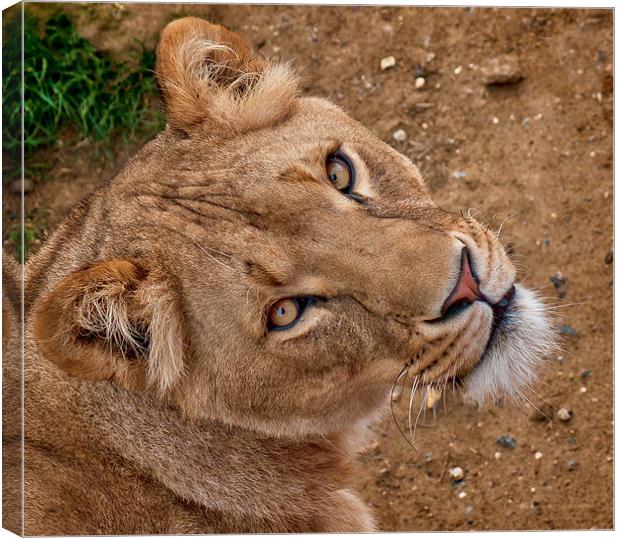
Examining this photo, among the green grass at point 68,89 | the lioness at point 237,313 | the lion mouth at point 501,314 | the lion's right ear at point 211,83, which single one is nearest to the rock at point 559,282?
the lioness at point 237,313

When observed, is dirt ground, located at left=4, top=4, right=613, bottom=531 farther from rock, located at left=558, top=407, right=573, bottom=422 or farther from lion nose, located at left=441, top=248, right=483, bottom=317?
lion nose, located at left=441, top=248, right=483, bottom=317

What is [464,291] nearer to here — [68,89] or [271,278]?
[271,278]

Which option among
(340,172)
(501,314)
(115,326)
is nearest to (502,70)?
(340,172)

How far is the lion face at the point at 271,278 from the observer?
2.63 metres

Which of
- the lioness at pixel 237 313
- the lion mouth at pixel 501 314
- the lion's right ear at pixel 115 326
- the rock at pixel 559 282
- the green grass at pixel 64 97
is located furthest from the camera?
the rock at pixel 559 282

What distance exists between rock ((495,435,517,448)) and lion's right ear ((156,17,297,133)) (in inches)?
69.5

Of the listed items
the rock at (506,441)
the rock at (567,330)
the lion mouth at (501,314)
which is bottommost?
the rock at (506,441)

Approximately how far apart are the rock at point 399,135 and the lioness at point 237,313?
88cm

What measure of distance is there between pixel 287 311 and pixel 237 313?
0.16 meters

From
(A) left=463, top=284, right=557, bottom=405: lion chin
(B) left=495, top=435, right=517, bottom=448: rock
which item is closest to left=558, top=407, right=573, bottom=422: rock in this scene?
(B) left=495, top=435, right=517, bottom=448: rock

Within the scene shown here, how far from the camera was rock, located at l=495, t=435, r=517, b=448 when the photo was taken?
3.88 metres

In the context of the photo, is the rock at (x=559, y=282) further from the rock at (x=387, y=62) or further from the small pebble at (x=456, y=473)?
the rock at (x=387, y=62)

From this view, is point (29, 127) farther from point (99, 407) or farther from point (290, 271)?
point (290, 271)

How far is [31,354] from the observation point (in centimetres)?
309
